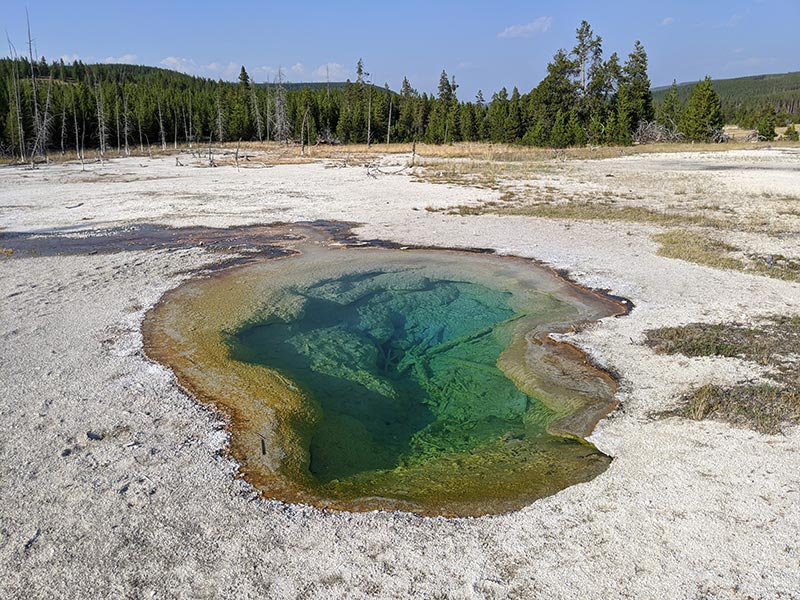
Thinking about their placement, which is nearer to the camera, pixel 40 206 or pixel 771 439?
pixel 771 439

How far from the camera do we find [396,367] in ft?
26.1

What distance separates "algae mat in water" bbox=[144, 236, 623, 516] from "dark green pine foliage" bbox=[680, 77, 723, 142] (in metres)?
43.7

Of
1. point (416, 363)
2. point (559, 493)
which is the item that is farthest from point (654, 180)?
point (559, 493)

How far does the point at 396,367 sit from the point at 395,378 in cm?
36

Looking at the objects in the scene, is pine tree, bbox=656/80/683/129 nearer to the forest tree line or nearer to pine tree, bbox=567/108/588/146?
the forest tree line

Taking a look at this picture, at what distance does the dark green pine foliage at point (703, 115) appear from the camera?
46.4m

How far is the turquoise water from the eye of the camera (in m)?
5.94

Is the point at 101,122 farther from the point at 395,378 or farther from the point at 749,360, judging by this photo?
the point at 749,360

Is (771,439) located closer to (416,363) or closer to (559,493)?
(559,493)

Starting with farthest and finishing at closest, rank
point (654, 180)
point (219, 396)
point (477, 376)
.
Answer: point (654, 180)
point (477, 376)
point (219, 396)

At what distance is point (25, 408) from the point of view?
5816 millimetres

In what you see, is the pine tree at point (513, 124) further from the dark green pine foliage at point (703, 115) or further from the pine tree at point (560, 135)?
the dark green pine foliage at point (703, 115)

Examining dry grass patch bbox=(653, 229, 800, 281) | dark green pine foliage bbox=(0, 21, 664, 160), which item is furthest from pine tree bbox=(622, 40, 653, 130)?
dry grass patch bbox=(653, 229, 800, 281)

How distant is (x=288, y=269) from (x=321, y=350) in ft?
12.3
